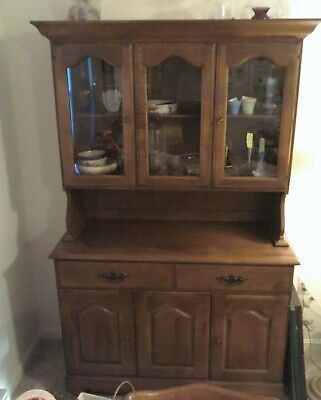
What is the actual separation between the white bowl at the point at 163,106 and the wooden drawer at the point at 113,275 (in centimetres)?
69

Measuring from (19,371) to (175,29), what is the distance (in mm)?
1889

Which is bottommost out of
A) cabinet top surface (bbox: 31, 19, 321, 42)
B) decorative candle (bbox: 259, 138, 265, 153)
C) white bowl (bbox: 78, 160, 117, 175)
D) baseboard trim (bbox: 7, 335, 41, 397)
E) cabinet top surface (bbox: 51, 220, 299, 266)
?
baseboard trim (bbox: 7, 335, 41, 397)

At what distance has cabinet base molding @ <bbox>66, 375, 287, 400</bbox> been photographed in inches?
76.3

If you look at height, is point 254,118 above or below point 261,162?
above

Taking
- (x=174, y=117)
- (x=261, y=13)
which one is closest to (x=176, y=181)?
(x=174, y=117)

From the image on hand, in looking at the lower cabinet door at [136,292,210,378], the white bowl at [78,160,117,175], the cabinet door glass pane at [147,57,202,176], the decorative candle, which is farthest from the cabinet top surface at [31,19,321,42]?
the lower cabinet door at [136,292,210,378]

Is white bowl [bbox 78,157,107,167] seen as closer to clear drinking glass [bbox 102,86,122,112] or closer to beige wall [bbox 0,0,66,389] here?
clear drinking glass [bbox 102,86,122,112]

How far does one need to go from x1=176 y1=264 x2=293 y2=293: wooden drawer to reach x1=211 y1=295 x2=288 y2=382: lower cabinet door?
0.05 meters

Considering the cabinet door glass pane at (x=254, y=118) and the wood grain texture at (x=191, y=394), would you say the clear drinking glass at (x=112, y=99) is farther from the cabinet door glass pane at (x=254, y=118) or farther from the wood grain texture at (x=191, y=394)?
the wood grain texture at (x=191, y=394)

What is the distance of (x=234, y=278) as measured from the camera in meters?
1.78

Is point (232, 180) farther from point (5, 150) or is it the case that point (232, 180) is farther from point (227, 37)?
point (5, 150)

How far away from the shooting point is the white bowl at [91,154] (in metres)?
1.85

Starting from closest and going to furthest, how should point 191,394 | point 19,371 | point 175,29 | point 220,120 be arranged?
point 191,394 < point 175,29 < point 220,120 < point 19,371

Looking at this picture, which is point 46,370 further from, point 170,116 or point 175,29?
point 175,29
